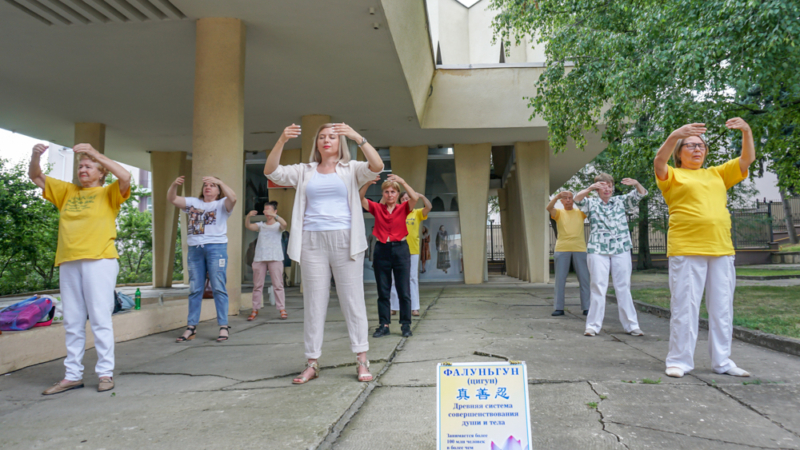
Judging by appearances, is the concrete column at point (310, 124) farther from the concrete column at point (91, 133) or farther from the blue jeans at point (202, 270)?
the blue jeans at point (202, 270)

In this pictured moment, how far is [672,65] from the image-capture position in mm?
8094

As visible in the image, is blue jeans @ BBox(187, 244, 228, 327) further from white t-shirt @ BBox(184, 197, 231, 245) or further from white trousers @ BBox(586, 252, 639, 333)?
white trousers @ BBox(586, 252, 639, 333)

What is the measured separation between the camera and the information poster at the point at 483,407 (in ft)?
7.09

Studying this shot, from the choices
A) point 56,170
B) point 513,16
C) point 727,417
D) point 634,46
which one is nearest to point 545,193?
point 513,16

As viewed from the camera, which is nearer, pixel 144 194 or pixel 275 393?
pixel 275 393

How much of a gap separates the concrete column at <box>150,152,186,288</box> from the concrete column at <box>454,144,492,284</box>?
9985 mm

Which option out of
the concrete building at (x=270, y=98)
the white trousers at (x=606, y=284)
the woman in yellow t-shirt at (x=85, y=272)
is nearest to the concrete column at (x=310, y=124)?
the concrete building at (x=270, y=98)

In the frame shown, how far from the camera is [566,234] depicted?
7.74 m

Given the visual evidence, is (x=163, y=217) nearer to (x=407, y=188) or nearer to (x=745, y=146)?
(x=407, y=188)

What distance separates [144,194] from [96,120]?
406 inches

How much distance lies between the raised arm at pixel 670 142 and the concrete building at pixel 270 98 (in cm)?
544

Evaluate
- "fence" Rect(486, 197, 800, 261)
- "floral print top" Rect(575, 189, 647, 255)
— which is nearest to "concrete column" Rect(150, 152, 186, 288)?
"fence" Rect(486, 197, 800, 261)

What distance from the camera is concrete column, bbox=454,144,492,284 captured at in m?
17.8

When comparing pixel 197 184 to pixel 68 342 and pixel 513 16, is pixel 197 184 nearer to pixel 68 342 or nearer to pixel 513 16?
pixel 68 342
